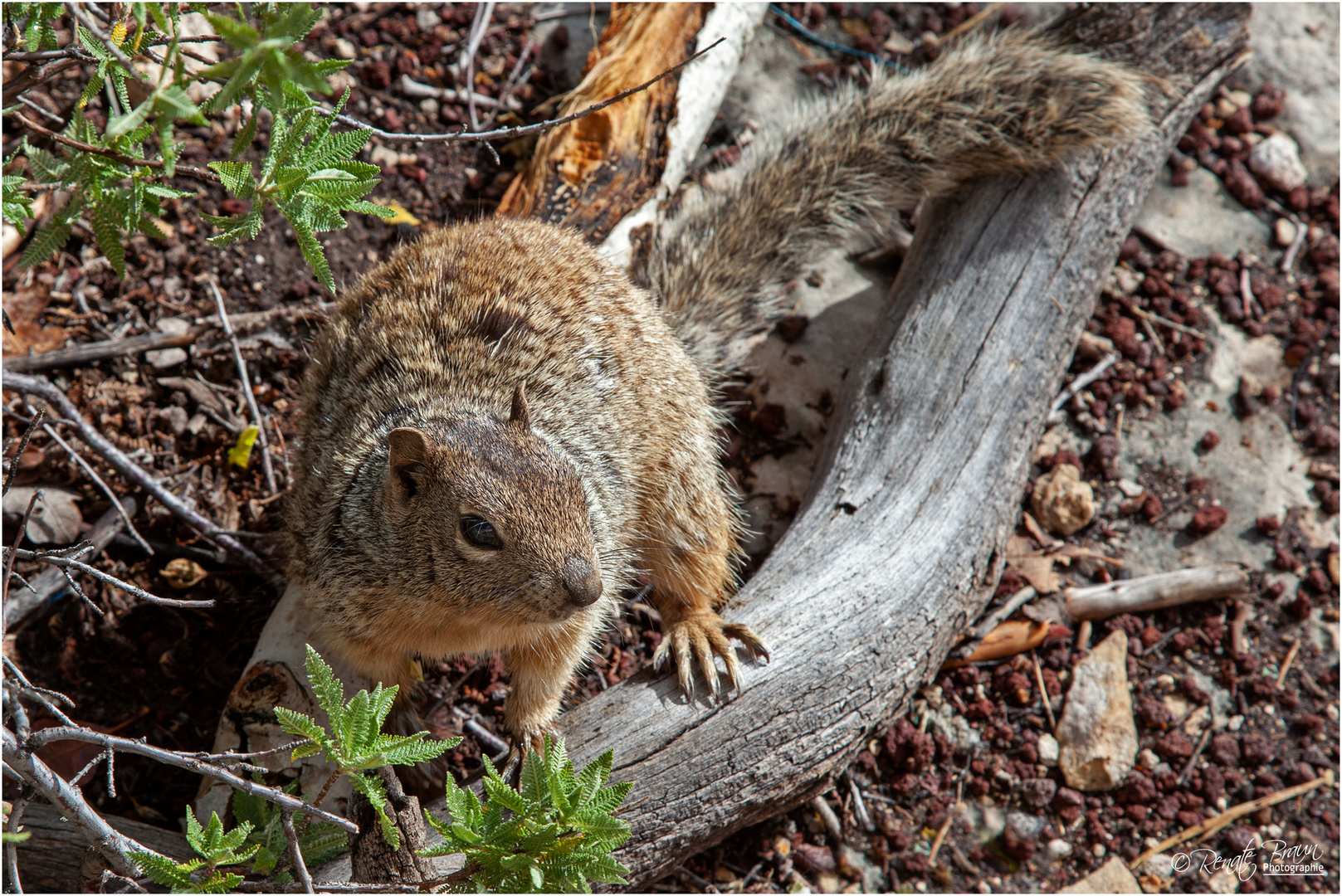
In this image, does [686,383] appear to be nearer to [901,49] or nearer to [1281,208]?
[901,49]

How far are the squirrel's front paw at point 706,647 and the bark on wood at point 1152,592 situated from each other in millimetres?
1716

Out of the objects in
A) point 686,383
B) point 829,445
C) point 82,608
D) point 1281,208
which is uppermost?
point 82,608

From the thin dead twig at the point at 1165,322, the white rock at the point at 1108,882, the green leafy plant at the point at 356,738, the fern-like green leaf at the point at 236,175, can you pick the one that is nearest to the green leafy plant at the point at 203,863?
the green leafy plant at the point at 356,738

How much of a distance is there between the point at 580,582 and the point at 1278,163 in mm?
4798

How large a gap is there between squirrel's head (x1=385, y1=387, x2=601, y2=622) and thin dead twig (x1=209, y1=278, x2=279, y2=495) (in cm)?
138

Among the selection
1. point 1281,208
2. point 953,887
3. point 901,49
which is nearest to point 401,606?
point 953,887

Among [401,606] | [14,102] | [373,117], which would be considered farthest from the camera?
[373,117]

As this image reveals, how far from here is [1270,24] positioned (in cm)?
551

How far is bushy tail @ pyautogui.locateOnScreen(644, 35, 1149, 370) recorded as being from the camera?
402cm

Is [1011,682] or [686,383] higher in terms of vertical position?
[686,383]

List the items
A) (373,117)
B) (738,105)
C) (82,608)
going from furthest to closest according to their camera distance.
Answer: (738,105), (373,117), (82,608)

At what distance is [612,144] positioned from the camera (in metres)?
4.18

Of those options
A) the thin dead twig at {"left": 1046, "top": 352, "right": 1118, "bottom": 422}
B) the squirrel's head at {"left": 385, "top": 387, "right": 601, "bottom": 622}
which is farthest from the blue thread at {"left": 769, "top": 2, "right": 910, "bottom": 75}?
the squirrel's head at {"left": 385, "top": 387, "right": 601, "bottom": 622}

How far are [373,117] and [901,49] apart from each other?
119 inches
